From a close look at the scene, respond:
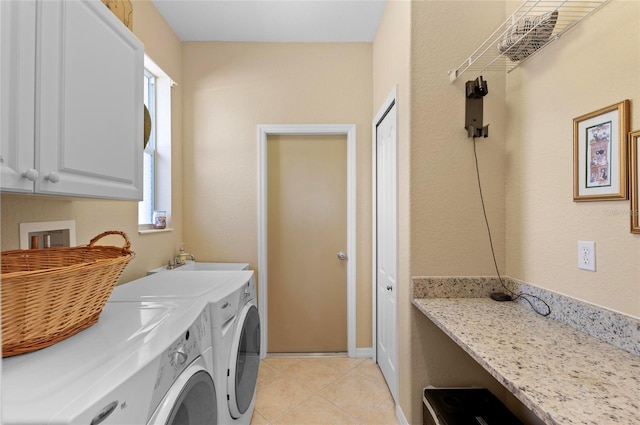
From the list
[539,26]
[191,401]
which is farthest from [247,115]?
[191,401]

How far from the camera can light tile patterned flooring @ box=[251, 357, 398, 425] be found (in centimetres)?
181

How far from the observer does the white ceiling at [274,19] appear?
2090 millimetres

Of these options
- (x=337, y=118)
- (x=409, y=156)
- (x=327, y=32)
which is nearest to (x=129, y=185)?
(x=409, y=156)

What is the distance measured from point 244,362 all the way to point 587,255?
5.11 ft

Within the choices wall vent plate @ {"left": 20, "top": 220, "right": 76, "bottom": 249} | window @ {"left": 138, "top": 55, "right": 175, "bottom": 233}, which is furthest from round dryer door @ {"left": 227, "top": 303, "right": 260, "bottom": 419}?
window @ {"left": 138, "top": 55, "right": 175, "bottom": 233}

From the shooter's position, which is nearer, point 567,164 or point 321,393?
point 567,164

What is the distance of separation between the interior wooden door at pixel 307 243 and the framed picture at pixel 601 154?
5.47 ft

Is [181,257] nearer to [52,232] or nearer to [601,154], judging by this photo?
[52,232]

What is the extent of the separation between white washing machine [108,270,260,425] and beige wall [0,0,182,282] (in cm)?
36

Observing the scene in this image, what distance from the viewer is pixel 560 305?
122cm

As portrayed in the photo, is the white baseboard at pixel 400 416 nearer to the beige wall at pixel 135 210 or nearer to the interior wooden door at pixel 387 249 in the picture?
the interior wooden door at pixel 387 249

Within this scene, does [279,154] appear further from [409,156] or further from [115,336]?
[115,336]

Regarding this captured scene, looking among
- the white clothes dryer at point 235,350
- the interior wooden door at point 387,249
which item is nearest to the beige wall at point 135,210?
the white clothes dryer at point 235,350

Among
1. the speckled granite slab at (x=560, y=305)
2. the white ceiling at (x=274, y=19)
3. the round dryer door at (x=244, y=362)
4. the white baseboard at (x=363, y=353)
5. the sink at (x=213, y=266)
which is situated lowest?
the white baseboard at (x=363, y=353)
